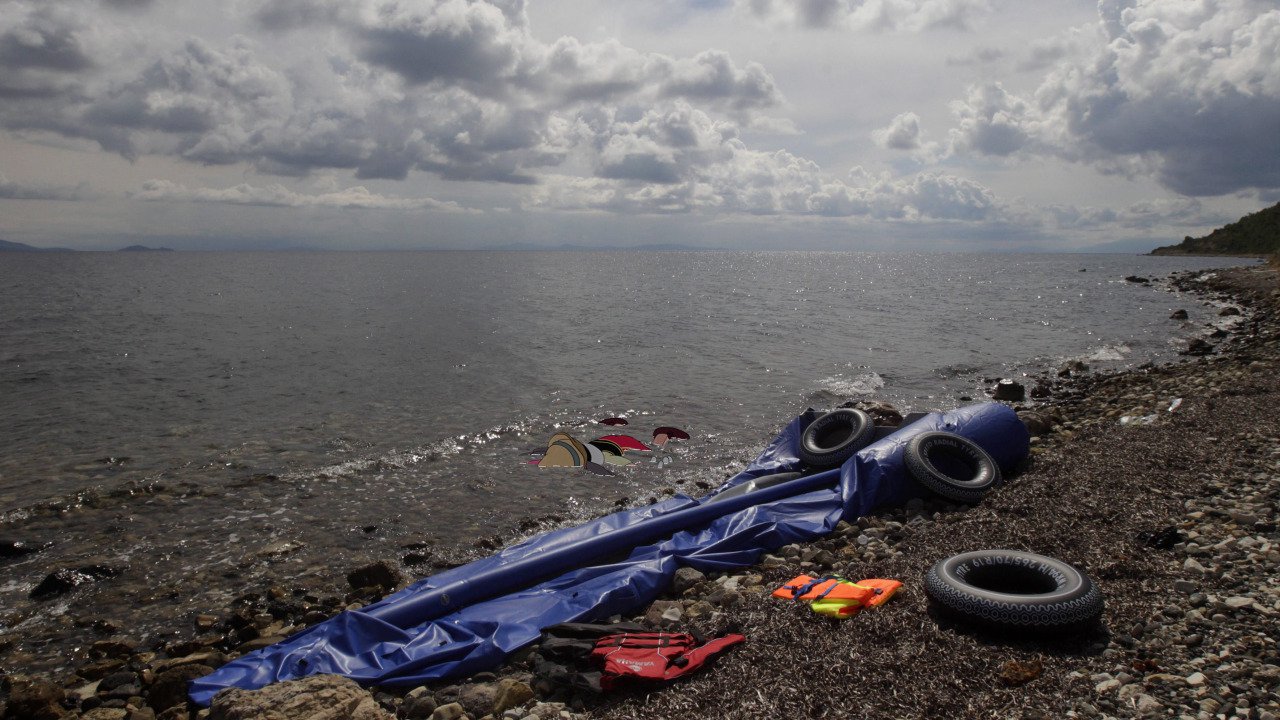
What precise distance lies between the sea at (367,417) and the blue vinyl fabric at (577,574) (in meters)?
2.48

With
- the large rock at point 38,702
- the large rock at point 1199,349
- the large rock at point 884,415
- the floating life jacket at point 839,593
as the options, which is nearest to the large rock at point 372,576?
the large rock at point 38,702

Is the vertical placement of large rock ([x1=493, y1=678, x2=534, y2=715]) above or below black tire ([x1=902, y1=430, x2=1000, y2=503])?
below

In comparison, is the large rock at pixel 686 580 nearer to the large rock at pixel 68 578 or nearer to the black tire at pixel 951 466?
the black tire at pixel 951 466

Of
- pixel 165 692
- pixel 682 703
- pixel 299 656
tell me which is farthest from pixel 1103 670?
pixel 165 692

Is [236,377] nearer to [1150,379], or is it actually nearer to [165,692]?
[165,692]

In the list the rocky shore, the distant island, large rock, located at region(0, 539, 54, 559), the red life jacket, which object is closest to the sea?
large rock, located at region(0, 539, 54, 559)

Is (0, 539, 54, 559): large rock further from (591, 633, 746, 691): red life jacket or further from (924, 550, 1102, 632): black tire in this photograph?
(924, 550, 1102, 632): black tire

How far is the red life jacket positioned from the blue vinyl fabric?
3.75 ft

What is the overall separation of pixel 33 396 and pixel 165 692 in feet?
64.9

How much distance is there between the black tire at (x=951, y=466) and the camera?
10016mm

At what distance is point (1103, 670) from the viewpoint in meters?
5.08

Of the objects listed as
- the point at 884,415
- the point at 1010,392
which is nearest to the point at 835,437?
the point at 884,415

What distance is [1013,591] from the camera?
269 inches

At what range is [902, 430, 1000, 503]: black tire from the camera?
32.9 feet
